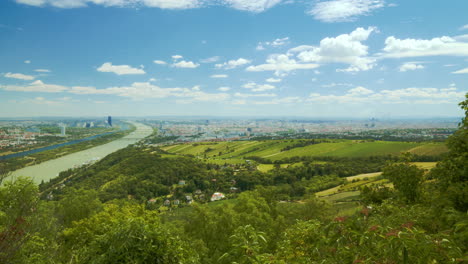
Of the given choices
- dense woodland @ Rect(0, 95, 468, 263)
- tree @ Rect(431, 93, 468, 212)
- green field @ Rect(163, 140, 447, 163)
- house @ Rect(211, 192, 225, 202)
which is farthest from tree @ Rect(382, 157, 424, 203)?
green field @ Rect(163, 140, 447, 163)

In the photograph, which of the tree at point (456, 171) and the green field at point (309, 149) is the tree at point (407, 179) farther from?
the green field at point (309, 149)

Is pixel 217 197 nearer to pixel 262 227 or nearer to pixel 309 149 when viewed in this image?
pixel 262 227

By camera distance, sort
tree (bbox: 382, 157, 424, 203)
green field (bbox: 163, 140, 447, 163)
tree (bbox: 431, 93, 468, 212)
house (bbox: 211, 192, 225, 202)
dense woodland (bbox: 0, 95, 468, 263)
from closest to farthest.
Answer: dense woodland (bbox: 0, 95, 468, 263)
tree (bbox: 431, 93, 468, 212)
tree (bbox: 382, 157, 424, 203)
house (bbox: 211, 192, 225, 202)
green field (bbox: 163, 140, 447, 163)

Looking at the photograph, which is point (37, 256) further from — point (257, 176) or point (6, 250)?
point (257, 176)

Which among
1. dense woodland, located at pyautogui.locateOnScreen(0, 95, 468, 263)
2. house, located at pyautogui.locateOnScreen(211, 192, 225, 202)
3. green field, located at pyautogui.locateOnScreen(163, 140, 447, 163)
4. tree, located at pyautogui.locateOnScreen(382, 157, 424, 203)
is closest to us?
dense woodland, located at pyautogui.locateOnScreen(0, 95, 468, 263)

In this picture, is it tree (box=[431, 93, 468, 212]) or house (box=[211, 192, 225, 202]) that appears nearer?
tree (box=[431, 93, 468, 212])

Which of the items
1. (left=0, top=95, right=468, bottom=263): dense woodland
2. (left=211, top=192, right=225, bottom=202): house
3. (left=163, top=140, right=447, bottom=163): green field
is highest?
(left=0, top=95, right=468, bottom=263): dense woodland

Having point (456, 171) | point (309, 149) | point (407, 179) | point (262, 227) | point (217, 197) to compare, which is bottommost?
point (217, 197)

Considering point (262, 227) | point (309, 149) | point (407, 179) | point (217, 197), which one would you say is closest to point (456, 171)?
point (407, 179)

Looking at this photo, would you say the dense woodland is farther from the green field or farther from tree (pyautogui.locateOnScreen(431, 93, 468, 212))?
the green field

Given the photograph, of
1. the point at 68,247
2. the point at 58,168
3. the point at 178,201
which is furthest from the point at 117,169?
the point at 68,247
